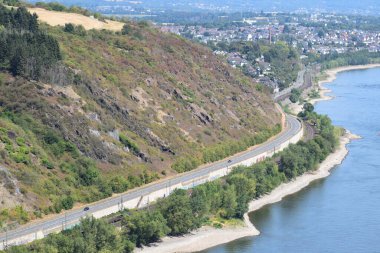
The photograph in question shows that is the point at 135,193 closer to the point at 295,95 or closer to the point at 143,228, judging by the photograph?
the point at 143,228

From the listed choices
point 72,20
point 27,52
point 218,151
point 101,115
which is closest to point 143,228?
point 101,115

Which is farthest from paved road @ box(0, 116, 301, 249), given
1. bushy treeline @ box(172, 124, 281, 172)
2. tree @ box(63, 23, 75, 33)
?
tree @ box(63, 23, 75, 33)

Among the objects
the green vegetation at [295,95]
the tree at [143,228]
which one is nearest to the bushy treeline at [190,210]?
the tree at [143,228]

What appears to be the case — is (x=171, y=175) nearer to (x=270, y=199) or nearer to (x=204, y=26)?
(x=270, y=199)

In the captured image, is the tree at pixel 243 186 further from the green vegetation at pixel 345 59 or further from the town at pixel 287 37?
the green vegetation at pixel 345 59

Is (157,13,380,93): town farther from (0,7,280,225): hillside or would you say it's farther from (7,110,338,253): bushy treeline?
(7,110,338,253): bushy treeline

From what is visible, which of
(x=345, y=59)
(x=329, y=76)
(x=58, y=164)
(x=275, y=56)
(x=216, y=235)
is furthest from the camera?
(x=345, y=59)
